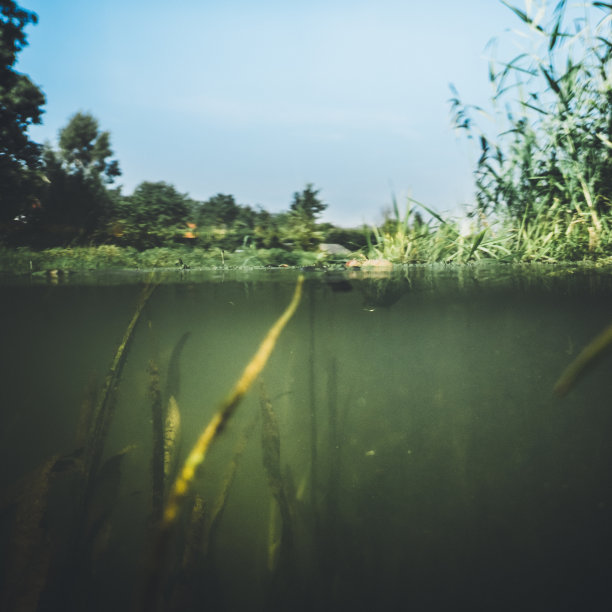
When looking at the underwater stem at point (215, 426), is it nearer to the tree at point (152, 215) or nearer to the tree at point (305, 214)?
the tree at point (305, 214)

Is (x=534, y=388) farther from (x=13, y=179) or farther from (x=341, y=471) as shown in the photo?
(x=13, y=179)

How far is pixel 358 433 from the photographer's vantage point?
28.0 ft

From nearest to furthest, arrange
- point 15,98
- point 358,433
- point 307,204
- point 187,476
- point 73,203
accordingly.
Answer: point 187,476
point 307,204
point 73,203
point 358,433
point 15,98

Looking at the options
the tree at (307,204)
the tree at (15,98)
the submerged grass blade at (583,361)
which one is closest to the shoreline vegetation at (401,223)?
the tree at (307,204)

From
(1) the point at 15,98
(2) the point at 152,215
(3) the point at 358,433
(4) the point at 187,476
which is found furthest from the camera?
(1) the point at 15,98

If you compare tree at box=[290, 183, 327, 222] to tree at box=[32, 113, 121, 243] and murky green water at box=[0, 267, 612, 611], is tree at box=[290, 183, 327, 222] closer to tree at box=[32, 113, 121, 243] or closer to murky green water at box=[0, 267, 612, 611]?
murky green water at box=[0, 267, 612, 611]

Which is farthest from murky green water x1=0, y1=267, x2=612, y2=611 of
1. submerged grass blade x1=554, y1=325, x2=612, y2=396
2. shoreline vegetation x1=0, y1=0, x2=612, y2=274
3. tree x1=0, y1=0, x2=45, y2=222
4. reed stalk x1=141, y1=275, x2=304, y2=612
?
tree x1=0, y1=0, x2=45, y2=222

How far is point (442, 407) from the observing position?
10617mm

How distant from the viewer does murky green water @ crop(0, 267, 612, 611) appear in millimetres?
6652

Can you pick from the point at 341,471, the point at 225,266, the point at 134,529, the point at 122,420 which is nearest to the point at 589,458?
the point at 341,471

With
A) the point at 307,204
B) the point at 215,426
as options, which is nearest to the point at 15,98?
the point at 307,204

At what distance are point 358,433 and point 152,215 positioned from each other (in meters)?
6.00

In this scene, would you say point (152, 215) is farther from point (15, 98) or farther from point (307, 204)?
point (15, 98)

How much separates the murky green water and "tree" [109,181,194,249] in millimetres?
755
